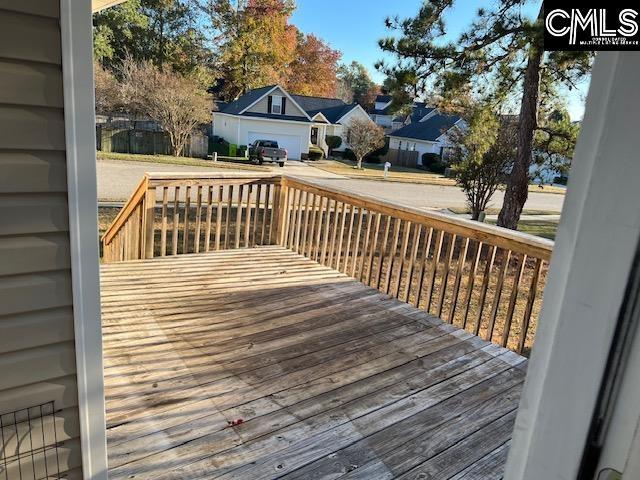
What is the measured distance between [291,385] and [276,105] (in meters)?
22.0

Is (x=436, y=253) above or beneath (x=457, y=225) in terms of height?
beneath

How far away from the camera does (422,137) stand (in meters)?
27.0

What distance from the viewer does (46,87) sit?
1204 mm

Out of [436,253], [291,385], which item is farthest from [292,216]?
[291,385]

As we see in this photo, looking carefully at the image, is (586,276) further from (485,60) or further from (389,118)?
(389,118)

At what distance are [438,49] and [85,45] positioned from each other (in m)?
6.17

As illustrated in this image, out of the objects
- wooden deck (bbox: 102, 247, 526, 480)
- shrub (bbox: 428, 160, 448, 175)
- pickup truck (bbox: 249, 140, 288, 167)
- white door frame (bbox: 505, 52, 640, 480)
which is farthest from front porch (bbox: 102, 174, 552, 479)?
shrub (bbox: 428, 160, 448, 175)

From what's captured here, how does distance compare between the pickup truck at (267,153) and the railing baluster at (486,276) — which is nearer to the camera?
the railing baluster at (486,276)

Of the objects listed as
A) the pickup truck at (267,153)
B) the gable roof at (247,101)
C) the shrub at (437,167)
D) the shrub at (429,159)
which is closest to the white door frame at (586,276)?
the pickup truck at (267,153)

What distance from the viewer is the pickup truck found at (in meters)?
19.4

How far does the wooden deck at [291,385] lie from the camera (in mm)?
1929

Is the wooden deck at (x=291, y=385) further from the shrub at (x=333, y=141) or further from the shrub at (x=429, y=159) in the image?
the shrub at (x=333, y=141)

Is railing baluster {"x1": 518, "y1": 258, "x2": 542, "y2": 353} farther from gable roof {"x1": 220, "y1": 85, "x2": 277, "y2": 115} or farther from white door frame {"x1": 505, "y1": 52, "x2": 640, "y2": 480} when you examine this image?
gable roof {"x1": 220, "y1": 85, "x2": 277, "y2": 115}

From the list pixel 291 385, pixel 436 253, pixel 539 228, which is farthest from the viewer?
pixel 539 228
